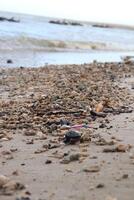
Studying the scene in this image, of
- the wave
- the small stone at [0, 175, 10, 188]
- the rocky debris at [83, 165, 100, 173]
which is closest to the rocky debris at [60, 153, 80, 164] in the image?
the rocky debris at [83, 165, 100, 173]

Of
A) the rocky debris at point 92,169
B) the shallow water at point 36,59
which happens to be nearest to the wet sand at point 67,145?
the rocky debris at point 92,169

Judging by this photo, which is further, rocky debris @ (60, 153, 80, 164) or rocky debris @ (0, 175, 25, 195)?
rocky debris @ (60, 153, 80, 164)

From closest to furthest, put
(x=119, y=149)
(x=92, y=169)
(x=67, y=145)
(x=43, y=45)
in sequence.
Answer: (x=92, y=169), (x=119, y=149), (x=67, y=145), (x=43, y=45)

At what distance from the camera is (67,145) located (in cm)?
467

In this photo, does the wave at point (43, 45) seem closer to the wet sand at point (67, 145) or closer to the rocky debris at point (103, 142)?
the wet sand at point (67, 145)

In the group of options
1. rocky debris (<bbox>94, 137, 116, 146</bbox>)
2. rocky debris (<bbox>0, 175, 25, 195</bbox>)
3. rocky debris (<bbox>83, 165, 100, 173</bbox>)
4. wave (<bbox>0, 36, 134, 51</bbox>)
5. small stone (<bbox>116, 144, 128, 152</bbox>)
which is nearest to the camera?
rocky debris (<bbox>0, 175, 25, 195</bbox>)

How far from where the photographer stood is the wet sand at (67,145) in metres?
3.35

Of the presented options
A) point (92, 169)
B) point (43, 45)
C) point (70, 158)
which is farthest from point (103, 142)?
point (43, 45)

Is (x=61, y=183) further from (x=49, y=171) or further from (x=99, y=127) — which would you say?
Result: (x=99, y=127)

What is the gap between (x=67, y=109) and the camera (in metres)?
6.71

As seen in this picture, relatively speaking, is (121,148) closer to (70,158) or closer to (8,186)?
(70,158)

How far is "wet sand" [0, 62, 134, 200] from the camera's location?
335 cm

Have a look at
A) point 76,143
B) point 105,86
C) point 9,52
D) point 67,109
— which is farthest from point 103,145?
point 9,52

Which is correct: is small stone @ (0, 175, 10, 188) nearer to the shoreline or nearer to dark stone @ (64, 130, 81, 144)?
dark stone @ (64, 130, 81, 144)
